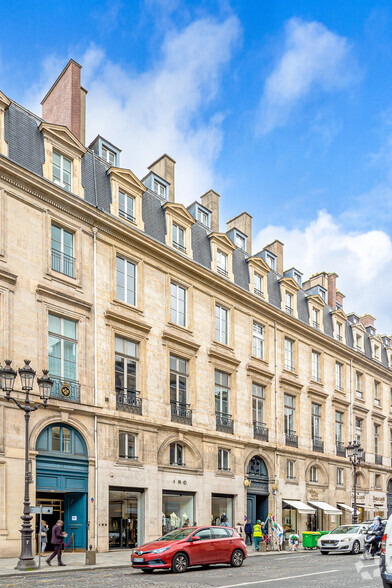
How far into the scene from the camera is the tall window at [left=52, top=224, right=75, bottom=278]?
78.9 ft

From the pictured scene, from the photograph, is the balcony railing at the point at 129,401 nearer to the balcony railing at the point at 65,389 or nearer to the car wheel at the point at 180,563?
the balcony railing at the point at 65,389

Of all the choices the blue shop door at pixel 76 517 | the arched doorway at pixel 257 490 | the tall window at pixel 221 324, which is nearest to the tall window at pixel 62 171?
the tall window at pixel 221 324

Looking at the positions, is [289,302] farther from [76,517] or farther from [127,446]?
[76,517]

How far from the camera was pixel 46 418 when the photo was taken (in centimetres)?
2209

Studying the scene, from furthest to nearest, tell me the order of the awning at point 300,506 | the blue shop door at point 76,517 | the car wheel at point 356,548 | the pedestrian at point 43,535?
the awning at point 300,506, the car wheel at point 356,548, the blue shop door at point 76,517, the pedestrian at point 43,535

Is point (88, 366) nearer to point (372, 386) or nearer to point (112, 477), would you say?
point (112, 477)

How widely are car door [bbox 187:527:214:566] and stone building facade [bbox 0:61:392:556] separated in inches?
238

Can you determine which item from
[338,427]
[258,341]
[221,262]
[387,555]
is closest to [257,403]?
[258,341]

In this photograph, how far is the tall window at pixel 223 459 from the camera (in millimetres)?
30219

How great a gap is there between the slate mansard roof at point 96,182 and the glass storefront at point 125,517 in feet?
35.6

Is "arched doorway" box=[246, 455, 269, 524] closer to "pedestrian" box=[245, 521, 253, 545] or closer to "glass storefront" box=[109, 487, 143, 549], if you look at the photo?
"pedestrian" box=[245, 521, 253, 545]

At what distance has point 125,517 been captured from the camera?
25.0 m

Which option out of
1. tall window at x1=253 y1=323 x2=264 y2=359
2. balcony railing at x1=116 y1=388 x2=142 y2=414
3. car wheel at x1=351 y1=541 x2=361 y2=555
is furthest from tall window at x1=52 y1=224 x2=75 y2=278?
car wheel at x1=351 y1=541 x2=361 y2=555

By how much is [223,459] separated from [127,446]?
6744 millimetres
